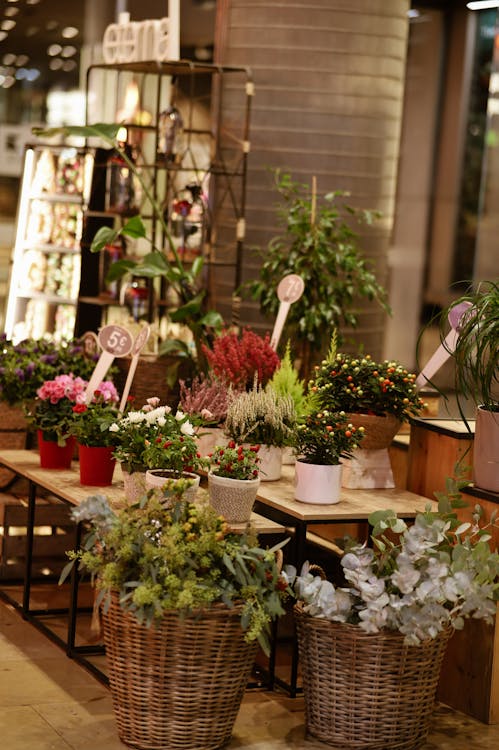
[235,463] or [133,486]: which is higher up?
[235,463]

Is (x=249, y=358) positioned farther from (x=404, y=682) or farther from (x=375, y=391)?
(x=404, y=682)

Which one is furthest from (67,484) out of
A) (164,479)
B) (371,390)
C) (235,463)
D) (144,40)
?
(144,40)

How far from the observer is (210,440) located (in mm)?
4609

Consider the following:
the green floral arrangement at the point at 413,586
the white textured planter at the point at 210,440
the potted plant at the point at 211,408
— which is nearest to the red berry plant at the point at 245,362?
the potted plant at the point at 211,408

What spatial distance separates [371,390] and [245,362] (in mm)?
589

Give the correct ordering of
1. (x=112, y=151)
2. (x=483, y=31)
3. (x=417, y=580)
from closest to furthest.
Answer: (x=417, y=580) → (x=112, y=151) → (x=483, y=31)

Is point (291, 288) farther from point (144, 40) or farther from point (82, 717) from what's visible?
point (82, 717)

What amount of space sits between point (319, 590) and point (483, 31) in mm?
7962

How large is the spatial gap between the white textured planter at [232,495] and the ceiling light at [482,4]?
719cm

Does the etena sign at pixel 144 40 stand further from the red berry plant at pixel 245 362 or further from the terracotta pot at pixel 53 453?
the terracotta pot at pixel 53 453

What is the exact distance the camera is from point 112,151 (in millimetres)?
7156

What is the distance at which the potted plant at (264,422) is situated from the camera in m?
4.41

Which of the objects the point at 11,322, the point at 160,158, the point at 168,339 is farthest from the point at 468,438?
the point at 11,322

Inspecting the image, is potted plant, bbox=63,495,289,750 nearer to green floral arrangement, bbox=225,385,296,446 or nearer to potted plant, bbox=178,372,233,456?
green floral arrangement, bbox=225,385,296,446
